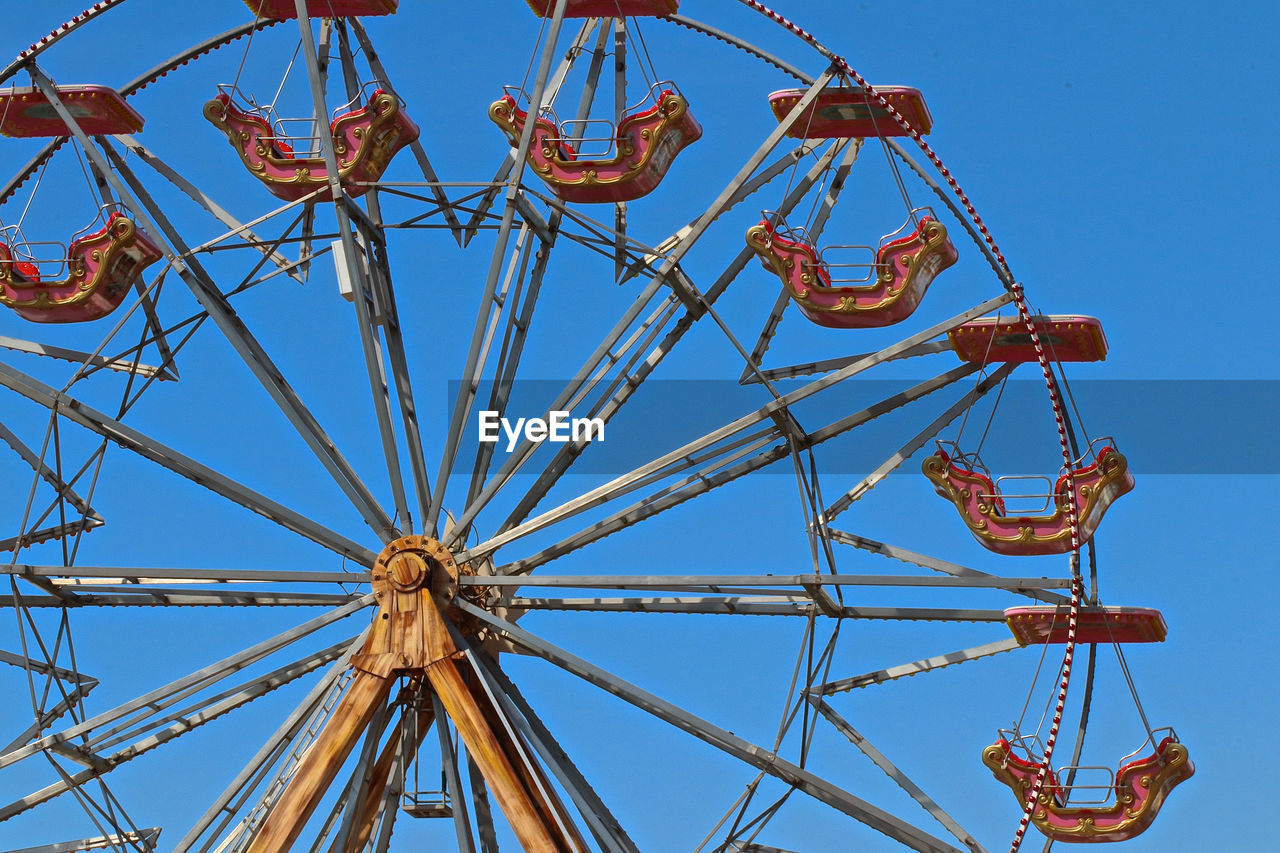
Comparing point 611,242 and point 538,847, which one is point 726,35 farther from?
point 538,847

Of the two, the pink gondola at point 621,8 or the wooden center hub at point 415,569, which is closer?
the wooden center hub at point 415,569

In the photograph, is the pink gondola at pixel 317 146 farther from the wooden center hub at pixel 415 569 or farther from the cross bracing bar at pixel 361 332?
the wooden center hub at pixel 415 569

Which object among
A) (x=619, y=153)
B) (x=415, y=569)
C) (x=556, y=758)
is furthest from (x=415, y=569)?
(x=619, y=153)

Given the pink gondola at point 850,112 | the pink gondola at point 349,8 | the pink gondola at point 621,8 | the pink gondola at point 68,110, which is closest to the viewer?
the pink gondola at point 850,112

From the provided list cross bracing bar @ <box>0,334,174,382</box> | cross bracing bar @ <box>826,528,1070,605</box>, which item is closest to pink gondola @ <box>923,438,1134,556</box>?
cross bracing bar @ <box>826,528,1070,605</box>

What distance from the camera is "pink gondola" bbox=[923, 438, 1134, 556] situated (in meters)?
22.6

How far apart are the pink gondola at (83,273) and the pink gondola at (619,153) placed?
3787 millimetres

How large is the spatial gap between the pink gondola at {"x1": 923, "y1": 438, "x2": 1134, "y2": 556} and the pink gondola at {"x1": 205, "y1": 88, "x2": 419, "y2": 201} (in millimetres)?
5791

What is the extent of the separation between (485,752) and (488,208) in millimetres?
6102

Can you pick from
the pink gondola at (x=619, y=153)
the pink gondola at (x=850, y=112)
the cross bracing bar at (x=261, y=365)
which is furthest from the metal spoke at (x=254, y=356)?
the pink gondola at (x=850, y=112)

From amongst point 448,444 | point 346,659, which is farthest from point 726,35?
point 346,659

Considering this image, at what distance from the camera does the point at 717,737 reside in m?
21.4

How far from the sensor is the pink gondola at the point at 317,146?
75.0 ft

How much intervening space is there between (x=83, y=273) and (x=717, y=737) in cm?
759
